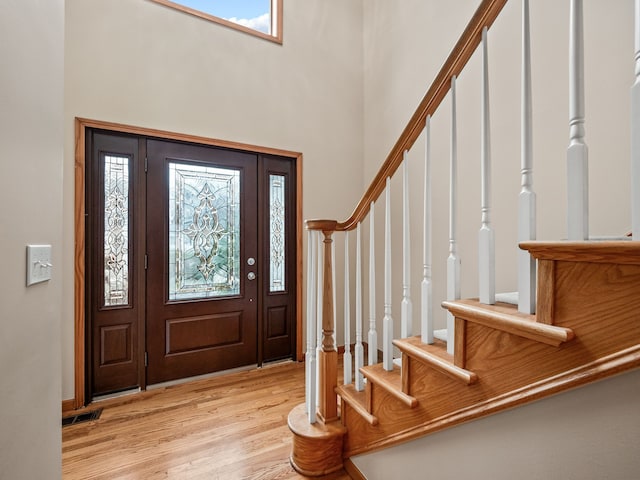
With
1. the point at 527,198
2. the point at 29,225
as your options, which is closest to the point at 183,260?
the point at 29,225

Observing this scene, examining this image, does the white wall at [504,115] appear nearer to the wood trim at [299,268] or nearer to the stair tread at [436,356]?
the wood trim at [299,268]

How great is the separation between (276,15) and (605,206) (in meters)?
3.07

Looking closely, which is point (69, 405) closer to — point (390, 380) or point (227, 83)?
point (390, 380)

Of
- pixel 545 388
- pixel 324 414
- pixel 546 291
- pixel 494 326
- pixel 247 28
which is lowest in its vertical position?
pixel 324 414

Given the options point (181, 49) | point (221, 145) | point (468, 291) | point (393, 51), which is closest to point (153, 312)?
point (221, 145)

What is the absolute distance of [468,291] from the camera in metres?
2.18

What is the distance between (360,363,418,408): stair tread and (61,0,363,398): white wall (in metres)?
1.92

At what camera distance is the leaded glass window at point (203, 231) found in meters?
2.54

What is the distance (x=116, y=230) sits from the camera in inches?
91.8

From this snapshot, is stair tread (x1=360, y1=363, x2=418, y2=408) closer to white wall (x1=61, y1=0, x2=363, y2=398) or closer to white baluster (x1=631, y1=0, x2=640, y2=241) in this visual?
white baluster (x1=631, y1=0, x2=640, y2=241)

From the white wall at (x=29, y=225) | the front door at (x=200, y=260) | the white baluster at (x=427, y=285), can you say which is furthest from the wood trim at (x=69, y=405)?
the white baluster at (x=427, y=285)

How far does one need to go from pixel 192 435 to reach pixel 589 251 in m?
2.19

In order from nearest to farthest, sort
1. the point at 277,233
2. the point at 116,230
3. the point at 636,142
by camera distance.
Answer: the point at 636,142
the point at 116,230
the point at 277,233

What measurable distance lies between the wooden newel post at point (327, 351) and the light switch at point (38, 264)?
1.08 meters
